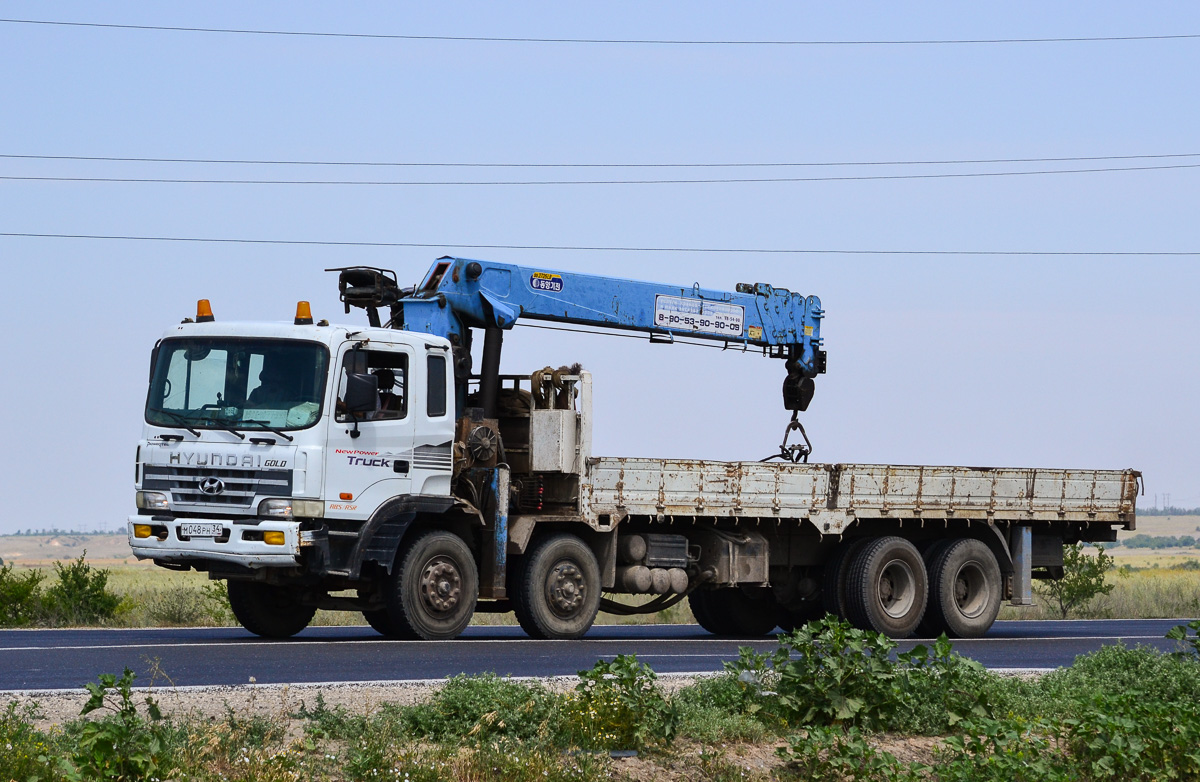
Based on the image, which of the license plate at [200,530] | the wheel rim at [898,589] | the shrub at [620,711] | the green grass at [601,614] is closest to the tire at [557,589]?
the license plate at [200,530]

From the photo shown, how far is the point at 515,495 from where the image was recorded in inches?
693

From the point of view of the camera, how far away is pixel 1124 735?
30.6 ft

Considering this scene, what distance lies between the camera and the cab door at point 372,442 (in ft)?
49.8

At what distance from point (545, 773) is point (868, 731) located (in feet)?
8.53

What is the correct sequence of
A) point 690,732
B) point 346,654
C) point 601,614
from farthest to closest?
point 601,614 → point 346,654 → point 690,732

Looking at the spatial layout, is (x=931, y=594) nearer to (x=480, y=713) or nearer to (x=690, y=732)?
(x=690, y=732)

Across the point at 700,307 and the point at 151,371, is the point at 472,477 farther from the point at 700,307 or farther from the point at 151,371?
the point at 700,307

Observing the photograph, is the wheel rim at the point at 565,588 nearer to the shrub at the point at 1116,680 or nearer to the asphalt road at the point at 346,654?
the asphalt road at the point at 346,654

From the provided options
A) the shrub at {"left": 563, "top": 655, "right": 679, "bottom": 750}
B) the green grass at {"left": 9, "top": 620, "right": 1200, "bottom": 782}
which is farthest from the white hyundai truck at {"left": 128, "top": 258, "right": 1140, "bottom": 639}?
the shrub at {"left": 563, "top": 655, "right": 679, "bottom": 750}

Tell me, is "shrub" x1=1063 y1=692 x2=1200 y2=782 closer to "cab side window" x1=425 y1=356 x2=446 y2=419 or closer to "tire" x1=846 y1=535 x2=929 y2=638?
"cab side window" x1=425 y1=356 x2=446 y2=419

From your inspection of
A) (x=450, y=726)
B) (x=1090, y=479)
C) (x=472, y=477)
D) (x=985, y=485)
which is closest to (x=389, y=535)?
(x=472, y=477)

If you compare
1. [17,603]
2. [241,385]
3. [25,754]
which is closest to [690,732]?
[25,754]

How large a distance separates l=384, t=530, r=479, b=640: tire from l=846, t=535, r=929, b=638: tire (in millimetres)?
5734

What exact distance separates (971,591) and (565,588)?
270 inches
